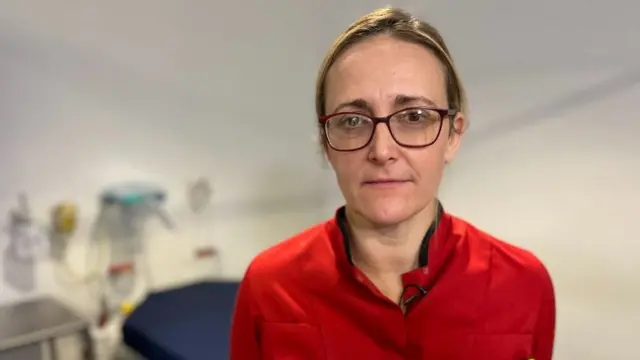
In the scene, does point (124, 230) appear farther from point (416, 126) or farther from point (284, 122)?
point (416, 126)

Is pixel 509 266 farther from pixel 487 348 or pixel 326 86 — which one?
pixel 326 86

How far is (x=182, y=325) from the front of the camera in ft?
6.10

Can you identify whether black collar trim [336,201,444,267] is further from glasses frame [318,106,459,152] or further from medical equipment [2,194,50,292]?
medical equipment [2,194,50,292]

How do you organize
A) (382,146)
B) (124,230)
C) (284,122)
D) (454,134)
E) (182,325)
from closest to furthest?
(382,146), (454,134), (182,325), (124,230), (284,122)

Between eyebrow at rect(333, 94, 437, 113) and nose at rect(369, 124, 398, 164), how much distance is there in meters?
0.04

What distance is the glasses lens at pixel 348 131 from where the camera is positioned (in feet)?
2.78

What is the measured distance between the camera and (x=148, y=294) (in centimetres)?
216

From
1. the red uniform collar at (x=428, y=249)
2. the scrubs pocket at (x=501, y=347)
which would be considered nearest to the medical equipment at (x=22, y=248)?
the red uniform collar at (x=428, y=249)

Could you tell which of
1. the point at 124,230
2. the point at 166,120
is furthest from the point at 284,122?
the point at 124,230

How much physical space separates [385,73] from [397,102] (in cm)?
5

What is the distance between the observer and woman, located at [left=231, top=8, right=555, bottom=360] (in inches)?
33.0

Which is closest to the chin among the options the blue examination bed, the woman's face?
the woman's face

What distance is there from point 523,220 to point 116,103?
153 centimetres

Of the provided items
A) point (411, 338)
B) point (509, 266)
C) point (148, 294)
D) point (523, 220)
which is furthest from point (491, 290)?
point (148, 294)
